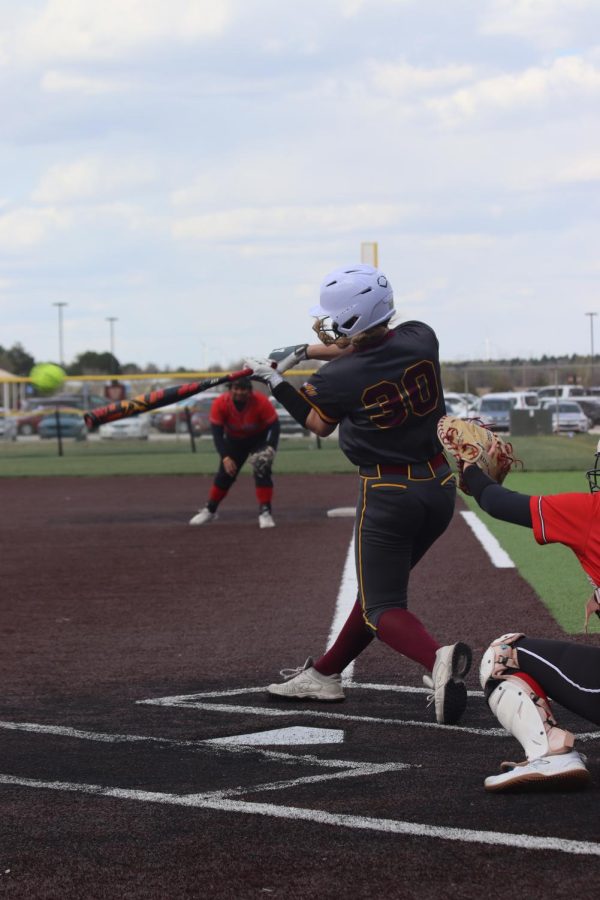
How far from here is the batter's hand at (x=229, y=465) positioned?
1582cm

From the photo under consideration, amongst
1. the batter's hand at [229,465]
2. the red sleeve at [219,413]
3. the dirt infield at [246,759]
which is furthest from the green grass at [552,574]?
the red sleeve at [219,413]

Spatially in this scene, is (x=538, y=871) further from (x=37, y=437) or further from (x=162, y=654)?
(x=37, y=437)

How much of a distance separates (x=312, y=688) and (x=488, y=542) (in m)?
7.60

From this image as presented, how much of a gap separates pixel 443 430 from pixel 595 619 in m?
4.11

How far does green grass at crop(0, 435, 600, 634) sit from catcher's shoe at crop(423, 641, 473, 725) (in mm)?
2808

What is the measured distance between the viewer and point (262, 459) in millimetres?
15812

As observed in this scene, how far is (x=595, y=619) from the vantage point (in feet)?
29.0

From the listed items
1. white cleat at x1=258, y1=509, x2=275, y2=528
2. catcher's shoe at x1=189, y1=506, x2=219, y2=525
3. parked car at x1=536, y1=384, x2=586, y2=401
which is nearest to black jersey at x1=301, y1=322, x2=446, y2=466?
white cleat at x1=258, y1=509, x2=275, y2=528

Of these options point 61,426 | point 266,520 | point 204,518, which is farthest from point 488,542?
point 61,426

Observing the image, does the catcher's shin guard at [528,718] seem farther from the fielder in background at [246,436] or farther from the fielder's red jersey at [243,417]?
the fielder's red jersey at [243,417]

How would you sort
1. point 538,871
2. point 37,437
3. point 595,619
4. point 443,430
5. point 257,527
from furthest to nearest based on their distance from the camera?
point 37,437 → point 257,527 → point 595,619 → point 443,430 → point 538,871

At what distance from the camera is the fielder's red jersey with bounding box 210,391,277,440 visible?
15.7 meters

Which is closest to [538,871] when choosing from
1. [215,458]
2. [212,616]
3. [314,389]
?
[314,389]

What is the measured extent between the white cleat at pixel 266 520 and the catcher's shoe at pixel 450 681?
10169mm
